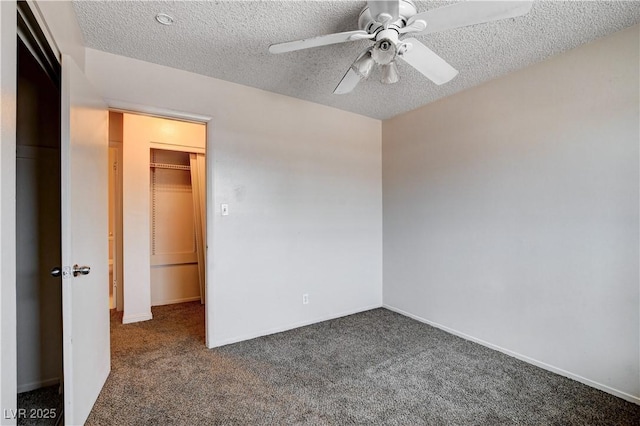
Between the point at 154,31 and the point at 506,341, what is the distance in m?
3.61

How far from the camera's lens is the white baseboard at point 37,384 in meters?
2.06

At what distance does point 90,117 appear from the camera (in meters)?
1.90

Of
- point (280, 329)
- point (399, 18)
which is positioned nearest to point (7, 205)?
point (399, 18)

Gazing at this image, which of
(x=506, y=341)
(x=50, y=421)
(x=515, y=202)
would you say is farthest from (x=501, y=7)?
(x=50, y=421)

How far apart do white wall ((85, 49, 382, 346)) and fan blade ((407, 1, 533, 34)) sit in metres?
1.85

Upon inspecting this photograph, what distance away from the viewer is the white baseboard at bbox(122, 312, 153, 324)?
3365mm

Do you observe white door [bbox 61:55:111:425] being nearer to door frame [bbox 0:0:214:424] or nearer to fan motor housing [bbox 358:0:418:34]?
door frame [bbox 0:0:214:424]

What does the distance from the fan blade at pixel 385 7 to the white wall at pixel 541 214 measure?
1706 mm

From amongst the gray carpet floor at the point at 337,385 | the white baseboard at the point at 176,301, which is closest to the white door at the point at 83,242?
the gray carpet floor at the point at 337,385

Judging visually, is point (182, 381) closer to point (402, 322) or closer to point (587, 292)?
point (402, 322)

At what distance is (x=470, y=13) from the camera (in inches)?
54.5

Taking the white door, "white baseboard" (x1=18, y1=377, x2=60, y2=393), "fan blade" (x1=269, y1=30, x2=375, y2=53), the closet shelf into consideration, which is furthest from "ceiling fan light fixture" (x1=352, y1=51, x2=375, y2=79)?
the closet shelf

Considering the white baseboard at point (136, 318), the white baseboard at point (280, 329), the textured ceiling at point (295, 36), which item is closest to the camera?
the textured ceiling at point (295, 36)

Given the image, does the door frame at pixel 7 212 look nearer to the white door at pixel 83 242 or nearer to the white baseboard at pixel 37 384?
the white door at pixel 83 242
